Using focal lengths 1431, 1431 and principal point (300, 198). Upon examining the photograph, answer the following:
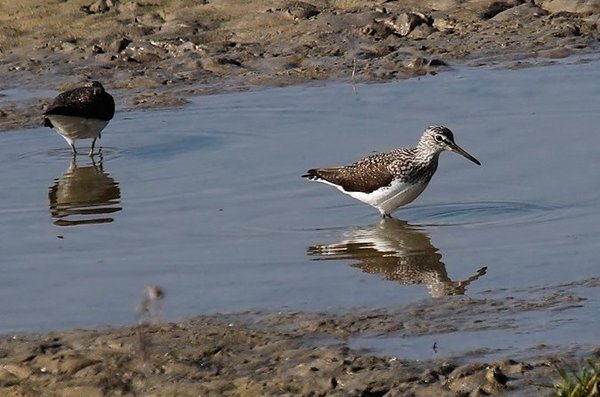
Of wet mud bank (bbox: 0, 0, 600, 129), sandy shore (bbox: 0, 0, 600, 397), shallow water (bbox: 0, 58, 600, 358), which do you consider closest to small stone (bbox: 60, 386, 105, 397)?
shallow water (bbox: 0, 58, 600, 358)

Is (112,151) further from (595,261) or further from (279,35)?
(595,261)

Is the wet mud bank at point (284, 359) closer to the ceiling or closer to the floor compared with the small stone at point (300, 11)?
closer to the ceiling

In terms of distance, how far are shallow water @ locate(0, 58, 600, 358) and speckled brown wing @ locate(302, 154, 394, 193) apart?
Answer: 30 centimetres

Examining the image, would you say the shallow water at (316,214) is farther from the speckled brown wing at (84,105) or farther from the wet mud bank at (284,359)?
the speckled brown wing at (84,105)

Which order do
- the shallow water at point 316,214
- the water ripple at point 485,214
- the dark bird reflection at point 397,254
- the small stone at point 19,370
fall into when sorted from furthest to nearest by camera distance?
the water ripple at point 485,214 → the dark bird reflection at point 397,254 → the shallow water at point 316,214 → the small stone at point 19,370

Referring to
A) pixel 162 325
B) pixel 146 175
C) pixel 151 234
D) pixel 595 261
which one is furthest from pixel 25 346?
pixel 146 175

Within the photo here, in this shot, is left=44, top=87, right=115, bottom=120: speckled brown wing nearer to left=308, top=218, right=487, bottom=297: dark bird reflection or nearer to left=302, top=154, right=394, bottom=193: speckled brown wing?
left=302, top=154, right=394, bottom=193: speckled brown wing

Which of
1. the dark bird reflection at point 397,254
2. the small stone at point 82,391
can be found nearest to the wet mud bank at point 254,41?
the dark bird reflection at point 397,254

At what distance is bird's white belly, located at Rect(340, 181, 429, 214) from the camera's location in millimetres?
11539

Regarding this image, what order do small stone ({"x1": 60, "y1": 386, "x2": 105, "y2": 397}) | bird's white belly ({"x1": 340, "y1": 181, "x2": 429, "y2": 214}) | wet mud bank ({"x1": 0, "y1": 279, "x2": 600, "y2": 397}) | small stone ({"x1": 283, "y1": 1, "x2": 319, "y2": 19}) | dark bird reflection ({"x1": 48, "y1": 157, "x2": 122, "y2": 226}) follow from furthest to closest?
small stone ({"x1": 283, "y1": 1, "x2": 319, "y2": 19}) < dark bird reflection ({"x1": 48, "y1": 157, "x2": 122, "y2": 226}) < bird's white belly ({"x1": 340, "y1": 181, "x2": 429, "y2": 214}) < small stone ({"x1": 60, "y1": 386, "x2": 105, "y2": 397}) < wet mud bank ({"x1": 0, "y1": 279, "x2": 600, "y2": 397})

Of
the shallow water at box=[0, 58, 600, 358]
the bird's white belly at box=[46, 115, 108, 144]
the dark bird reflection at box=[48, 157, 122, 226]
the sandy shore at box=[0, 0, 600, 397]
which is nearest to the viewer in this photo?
the shallow water at box=[0, 58, 600, 358]

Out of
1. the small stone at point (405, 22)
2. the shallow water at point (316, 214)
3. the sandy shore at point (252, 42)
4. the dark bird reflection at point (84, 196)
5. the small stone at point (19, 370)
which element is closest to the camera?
the small stone at point (19, 370)

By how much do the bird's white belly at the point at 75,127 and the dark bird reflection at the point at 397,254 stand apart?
13.4 ft

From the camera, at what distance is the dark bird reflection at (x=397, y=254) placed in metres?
9.70
